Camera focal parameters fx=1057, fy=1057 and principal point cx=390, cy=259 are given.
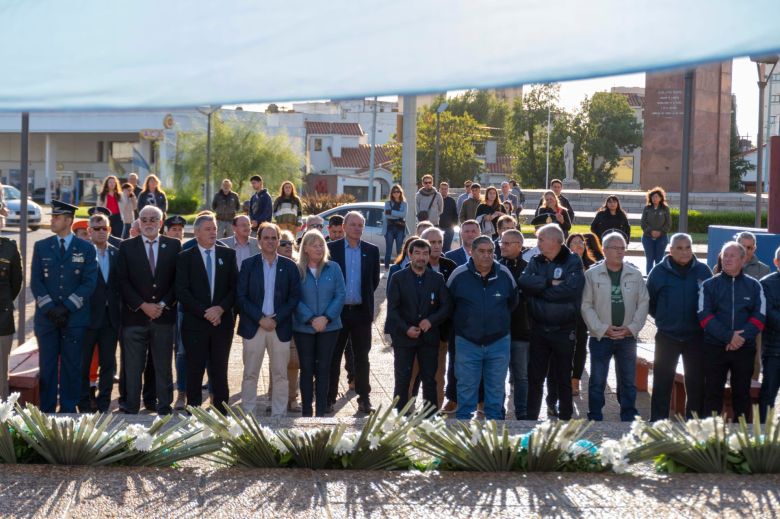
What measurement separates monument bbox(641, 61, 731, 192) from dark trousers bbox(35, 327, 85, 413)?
36.6 meters

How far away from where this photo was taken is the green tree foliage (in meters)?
60.8

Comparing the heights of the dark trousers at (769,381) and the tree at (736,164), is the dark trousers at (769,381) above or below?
below

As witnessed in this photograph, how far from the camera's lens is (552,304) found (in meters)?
9.18

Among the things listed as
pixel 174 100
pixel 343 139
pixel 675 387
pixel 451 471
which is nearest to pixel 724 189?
pixel 675 387

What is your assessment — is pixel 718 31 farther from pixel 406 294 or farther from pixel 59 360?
pixel 59 360

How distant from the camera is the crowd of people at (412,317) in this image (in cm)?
900

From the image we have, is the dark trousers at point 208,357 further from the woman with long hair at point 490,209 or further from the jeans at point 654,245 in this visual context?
the jeans at point 654,245

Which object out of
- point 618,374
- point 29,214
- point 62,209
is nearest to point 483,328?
point 618,374

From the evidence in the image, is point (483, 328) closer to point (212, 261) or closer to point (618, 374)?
point (618, 374)

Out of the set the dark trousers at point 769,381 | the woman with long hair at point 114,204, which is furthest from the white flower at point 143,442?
the woman with long hair at point 114,204

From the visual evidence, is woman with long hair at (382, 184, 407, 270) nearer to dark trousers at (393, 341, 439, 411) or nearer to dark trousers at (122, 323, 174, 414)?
dark trousers at (393, 341, 439, 411)

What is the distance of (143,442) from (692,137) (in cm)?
3929

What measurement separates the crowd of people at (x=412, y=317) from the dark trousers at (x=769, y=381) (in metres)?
0.01

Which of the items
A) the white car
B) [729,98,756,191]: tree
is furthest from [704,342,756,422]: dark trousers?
[729,98,756,191]: tree
